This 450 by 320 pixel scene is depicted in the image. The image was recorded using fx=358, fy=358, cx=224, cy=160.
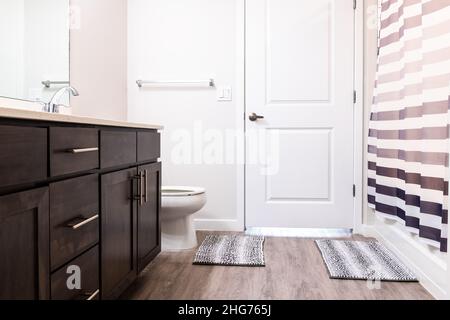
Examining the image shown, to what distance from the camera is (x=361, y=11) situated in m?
2.51

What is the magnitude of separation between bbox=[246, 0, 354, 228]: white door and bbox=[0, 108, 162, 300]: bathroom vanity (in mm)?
1225

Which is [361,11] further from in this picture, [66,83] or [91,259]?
[91,259]

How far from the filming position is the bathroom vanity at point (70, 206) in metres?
0.76

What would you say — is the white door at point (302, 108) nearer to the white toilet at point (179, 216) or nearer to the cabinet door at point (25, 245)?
the white toilet at point (179, 216)

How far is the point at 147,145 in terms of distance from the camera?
1650 mm

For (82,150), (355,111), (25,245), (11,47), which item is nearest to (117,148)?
(82,150)

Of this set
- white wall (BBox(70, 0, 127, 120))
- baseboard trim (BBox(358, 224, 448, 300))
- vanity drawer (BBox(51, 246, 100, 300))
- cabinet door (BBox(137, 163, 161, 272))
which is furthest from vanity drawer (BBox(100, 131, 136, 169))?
baseboard trim (BBox(358, 224, 448, 300))

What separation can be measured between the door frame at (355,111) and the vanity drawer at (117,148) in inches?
49.5

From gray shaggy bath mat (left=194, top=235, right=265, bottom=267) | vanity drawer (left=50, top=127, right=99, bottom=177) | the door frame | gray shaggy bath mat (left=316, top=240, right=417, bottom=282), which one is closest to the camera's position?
vanity drawer (left=50, top=127, right=99, bottom=177)

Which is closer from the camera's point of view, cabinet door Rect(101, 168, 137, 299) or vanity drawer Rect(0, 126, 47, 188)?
vanity drawer Rect(0, 126, 47, 188)

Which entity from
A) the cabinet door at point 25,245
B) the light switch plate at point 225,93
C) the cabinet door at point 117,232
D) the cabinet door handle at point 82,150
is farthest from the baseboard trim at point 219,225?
the cabinet door at point 25,245

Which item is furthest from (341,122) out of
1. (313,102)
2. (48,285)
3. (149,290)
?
(48,285)

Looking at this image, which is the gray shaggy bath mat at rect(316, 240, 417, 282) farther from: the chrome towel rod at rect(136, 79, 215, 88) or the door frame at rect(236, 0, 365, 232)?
the chrome towel rod at rect(136, 79, 215, 88)

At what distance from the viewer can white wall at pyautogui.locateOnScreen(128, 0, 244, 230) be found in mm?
2621
